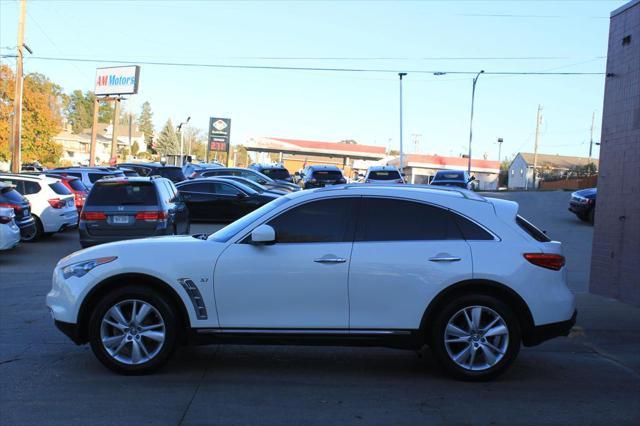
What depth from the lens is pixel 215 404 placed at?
→ 5062 mm

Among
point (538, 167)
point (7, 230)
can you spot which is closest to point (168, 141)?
point (538, 167)

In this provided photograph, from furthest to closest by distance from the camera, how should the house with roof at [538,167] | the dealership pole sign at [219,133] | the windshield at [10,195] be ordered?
the house with roof at [538,167], the dealership pole sign at [219,133], the windshield at [10,195]

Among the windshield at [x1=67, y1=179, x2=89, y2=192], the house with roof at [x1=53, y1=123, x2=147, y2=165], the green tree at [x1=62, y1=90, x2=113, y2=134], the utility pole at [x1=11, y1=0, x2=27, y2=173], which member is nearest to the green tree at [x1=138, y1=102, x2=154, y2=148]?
the green tree at [x1=62, y1=90, x2=113, y2=134]

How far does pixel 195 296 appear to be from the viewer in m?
5.60

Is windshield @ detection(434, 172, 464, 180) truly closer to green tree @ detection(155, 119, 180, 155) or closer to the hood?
the hood

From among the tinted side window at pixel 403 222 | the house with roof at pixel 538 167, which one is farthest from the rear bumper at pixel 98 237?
the house with roof at pixel 538 167

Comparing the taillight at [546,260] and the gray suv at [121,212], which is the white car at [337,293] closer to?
the taillight at [546,260]

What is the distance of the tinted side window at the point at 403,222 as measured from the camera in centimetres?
573

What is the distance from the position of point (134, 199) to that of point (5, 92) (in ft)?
146

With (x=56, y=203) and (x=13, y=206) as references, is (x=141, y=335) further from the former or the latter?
(x=56, y=203)

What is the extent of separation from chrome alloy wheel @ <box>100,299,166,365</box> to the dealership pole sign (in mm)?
67787

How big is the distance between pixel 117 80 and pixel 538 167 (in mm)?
49560

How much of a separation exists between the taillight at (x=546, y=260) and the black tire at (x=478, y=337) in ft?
1.51

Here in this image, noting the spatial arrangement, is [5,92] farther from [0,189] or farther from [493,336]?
[493,336]
